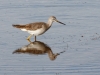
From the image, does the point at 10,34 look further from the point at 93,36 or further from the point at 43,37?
the point at 93,36

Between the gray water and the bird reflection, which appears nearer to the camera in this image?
the gray water

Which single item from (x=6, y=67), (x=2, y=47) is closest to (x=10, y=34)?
(x=2, y=47)

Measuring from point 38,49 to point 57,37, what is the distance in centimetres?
135

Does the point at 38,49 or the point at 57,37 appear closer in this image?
the point at 38,49

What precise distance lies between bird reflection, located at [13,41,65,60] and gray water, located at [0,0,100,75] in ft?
0.40

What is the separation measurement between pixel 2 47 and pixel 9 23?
3181mm

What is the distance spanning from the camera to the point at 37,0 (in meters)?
20.5

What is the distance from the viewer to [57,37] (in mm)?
13750

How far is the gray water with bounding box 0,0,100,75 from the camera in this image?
34.6 ft

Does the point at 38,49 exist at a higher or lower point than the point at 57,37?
lower

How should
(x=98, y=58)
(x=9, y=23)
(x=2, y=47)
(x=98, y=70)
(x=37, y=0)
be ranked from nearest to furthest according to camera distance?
(x=98, y=70), (x=98, y=58), (x=2, y=47), (x=9, y=23), (x=37, y=0)

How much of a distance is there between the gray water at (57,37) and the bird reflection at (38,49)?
0.12 m

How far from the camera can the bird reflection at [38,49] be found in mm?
11888

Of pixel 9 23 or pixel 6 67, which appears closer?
pixel 6 67
